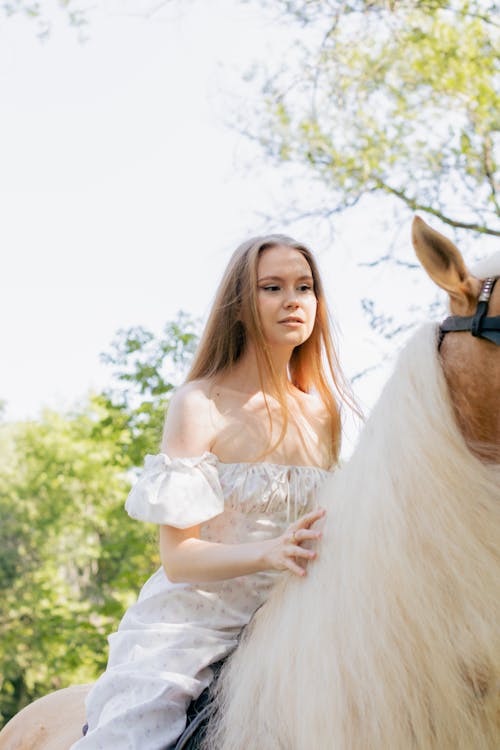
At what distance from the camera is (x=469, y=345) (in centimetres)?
163

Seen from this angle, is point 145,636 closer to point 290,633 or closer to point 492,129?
point 290,633

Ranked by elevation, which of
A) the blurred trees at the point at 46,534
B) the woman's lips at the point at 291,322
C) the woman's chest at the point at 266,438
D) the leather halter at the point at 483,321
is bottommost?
the blurred trees at the point at 46,534

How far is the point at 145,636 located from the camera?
2.03 metres

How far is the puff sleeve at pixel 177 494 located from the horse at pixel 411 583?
1.03 feet

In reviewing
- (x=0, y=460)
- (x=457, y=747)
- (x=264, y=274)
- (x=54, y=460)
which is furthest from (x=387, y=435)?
(x=0, y=460)

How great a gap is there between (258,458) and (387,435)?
21.5 inches

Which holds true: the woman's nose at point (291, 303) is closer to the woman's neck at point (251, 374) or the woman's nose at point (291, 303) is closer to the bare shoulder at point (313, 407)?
the woman's neck at point (251, 374)

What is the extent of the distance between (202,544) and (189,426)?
1.03 feet

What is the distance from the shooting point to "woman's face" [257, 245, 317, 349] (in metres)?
2.27

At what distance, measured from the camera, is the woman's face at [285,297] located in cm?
227

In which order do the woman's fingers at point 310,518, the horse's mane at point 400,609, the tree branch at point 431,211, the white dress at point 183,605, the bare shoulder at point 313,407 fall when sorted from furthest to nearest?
the tree branch at point 431,211
the bare shoulder at point 313,407
the white dress at point 183,605
the woman's fingers at point 310,518
the horse's mane at point 400,609

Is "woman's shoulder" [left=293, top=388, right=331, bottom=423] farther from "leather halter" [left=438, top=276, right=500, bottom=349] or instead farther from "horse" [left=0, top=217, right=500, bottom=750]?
"leather halter" [left=438, top=276, right=500, bottom=349]

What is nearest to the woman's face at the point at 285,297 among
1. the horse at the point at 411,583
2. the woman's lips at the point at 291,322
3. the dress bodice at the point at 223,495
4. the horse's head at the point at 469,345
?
the woman's lips at the point at 291,322

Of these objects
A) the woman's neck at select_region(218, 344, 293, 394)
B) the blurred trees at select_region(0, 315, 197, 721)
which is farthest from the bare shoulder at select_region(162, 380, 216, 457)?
the blurred trees at select_region(0, 315, 197, 721)
